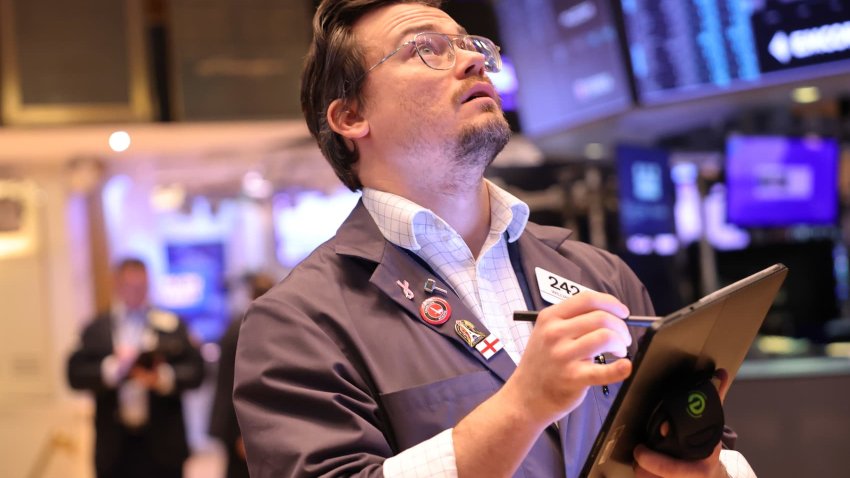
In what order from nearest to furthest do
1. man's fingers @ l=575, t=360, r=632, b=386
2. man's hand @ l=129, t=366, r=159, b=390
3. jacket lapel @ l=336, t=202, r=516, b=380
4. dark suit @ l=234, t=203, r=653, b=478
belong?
man's fingers @ l=575, t=360, r=632, b=386, dark suit @ l=234, t=203, r=653, b=478, jacket lapel @ l=336, t=202, r=516, b=380, man's hand @ l=129, t=366, r=159, b=390

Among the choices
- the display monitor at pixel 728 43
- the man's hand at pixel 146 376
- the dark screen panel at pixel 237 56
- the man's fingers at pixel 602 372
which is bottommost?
the man's hand at pixel 146 376

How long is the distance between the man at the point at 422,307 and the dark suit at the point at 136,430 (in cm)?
316

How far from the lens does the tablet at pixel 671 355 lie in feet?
3.51

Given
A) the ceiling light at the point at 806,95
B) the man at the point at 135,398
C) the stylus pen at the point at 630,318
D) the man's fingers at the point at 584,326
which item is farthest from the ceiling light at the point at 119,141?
the man's fingers at the point at 584,326

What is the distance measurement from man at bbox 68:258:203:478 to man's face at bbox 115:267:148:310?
22cm

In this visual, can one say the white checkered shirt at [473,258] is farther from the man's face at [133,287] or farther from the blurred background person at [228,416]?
the man's face at [133,287]

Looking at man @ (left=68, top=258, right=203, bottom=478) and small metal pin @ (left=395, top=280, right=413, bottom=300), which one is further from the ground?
small metal pin @ (left=395, top=280, right=413, bottom=300)

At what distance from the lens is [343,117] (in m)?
1.79

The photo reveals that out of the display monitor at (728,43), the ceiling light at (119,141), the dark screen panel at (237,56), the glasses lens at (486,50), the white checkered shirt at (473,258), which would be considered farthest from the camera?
the ceiling light at (119,141)

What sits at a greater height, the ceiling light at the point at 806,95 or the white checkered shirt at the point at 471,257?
the ceiling light at the point at 806,95

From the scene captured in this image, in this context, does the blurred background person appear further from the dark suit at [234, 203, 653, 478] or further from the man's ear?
the dark suit at [234, 203, 653, 478]

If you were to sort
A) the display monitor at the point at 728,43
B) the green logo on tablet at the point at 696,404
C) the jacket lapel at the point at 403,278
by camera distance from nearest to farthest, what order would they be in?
1. the green logo on tablet at the point at 696,404
2. the jacket lapel at the point at 403,278
3. the display monitor at the point at 728,43

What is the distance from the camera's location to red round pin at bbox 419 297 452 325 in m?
1.44

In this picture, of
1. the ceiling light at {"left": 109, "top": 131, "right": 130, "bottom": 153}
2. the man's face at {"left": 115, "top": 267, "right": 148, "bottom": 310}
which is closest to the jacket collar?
the man's face at {"left": 115, "top": 267, "right": 148, "bottom": 310}
